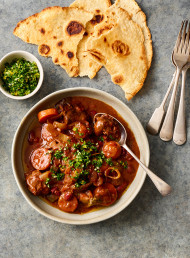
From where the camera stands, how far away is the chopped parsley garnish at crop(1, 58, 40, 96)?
181 inches

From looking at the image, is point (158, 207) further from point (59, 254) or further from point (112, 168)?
point (59, 254)

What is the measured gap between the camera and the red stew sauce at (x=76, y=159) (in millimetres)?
4320

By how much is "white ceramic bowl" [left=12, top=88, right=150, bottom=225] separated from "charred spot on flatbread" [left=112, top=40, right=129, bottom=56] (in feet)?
2.43

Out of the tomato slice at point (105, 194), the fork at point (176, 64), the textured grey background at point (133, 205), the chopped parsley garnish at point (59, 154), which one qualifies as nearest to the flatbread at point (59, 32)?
the textured grey background at point (133, 205)

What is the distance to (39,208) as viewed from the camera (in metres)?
4.33

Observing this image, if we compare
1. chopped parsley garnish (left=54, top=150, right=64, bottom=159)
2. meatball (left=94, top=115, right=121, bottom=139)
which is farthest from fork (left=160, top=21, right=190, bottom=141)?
chopped parsley garnish (left=54, top=150, right=64, bottom=159)

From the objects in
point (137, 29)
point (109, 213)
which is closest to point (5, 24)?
point (137, 29)

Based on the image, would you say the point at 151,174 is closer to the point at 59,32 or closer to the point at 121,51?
the point at 121,51

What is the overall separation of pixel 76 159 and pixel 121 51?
1.80 m

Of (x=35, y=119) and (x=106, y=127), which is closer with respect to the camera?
(x=106, y=127)

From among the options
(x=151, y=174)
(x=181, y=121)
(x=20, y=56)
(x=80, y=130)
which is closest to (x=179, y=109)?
(x=181, y=121)

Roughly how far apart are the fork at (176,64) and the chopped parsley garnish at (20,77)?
6.83 feet

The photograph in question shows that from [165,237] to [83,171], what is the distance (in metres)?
1.74

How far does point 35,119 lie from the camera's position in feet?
15.1
